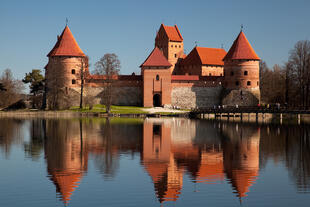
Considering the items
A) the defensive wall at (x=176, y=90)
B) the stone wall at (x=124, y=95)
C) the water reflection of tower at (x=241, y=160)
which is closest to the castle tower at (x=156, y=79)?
the defensive wall at (x=176, y=90)

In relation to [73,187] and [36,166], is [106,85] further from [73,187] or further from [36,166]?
[73,187]

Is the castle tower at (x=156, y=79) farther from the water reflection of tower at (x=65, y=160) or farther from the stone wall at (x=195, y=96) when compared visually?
the water reflection of tower at (x=65, y=160)

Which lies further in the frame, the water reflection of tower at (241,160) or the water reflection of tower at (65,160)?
the water reflection of tower at (241,160)

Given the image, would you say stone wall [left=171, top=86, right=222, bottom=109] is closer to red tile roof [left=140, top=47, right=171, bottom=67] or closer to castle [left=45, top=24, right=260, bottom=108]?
castle [left=45, top=24, right=260, bottom=108]

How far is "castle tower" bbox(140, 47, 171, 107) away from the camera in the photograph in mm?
57250

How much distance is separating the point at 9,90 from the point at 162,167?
49.2 meters

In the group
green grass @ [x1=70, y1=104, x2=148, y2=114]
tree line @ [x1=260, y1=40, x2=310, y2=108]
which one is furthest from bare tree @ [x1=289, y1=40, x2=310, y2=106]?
green grass @ [x1=70, y1=104, x2=148, y2=114]

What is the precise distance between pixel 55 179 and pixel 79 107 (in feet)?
132

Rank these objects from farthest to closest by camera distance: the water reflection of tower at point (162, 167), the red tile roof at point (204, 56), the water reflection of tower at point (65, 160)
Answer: the red tile roof at point (204, 56) → the water reflection of tower at point (65, 160) → the water reflection of tower at point (162, 167)

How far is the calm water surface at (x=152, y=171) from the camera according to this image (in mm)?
12594

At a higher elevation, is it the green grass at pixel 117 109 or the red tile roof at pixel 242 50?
the red tile roof at pixel 242 50

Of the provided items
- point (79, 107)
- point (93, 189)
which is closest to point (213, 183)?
point (93, 189)

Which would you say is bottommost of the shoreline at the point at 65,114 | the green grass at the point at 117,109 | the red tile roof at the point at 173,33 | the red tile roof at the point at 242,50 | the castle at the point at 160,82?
the shoreline at the point at 65,114

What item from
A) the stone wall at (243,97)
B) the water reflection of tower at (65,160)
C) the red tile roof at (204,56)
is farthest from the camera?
the red tile roof at (204,56)
